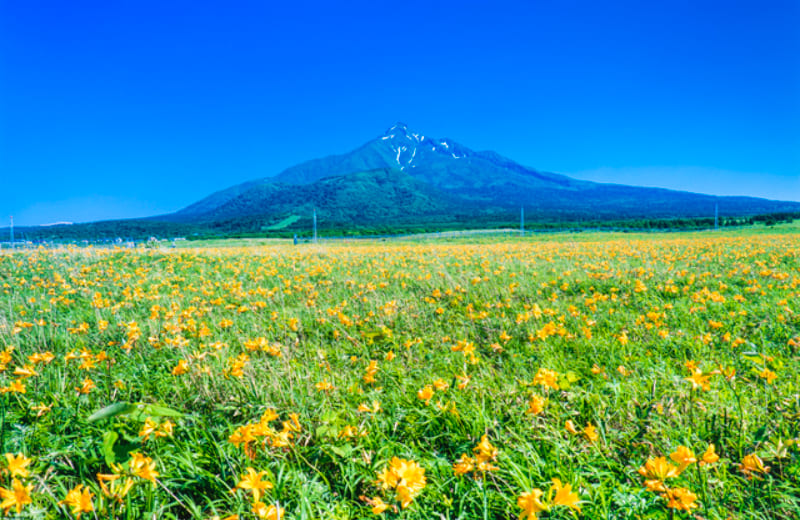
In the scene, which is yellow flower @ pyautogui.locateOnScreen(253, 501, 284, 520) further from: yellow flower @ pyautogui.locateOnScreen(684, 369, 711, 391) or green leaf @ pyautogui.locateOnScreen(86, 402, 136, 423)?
yellow flower @ pyautogui.locateOnScreen(684, 369, 711, 391)

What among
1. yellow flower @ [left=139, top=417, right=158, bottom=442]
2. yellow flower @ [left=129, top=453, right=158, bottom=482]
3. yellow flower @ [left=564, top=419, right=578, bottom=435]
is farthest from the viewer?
yellow flower @ [left=564, top=419, right=578, bottom=435]

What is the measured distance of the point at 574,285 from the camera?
21.3 feet

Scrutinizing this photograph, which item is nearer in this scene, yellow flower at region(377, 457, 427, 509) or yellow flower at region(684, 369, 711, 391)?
yellow flower at region(377, 457, 427, 509)

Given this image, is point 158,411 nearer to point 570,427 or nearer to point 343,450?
point 343,450

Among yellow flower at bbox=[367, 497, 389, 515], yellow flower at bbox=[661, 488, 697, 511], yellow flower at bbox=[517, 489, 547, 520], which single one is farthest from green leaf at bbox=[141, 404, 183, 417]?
yellow flower at bbox=[661, 488, 697, 511]

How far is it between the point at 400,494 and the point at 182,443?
1415mm

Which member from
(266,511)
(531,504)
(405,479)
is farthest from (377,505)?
(531,504)

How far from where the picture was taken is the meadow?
1.63m

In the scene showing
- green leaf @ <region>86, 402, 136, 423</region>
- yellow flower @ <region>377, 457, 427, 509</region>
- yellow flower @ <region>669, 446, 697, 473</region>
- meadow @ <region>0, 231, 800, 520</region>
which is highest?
green leaf @ <region>86, 402, 136, 423</region>

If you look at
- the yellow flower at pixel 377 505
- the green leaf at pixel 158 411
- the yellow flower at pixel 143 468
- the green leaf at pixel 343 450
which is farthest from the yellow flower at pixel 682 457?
the green leaf at pixel 158 411

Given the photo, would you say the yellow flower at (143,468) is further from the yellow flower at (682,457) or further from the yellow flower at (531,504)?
the yellow flower at (682,457)

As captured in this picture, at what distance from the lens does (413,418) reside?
7.68 ft

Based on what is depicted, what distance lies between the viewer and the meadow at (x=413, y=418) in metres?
1.63

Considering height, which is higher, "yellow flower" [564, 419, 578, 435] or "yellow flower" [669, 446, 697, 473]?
"yellow flower" [669, 446, 697, 473]
